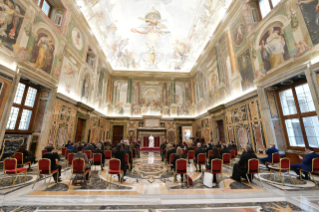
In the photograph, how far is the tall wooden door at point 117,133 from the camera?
60.6ft

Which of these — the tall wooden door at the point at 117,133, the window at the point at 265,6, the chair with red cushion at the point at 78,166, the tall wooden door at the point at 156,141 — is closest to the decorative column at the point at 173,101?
the tall wooden door at the point at 156,141

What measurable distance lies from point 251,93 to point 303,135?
3129 millimetres

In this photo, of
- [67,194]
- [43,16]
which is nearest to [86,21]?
[43,16]

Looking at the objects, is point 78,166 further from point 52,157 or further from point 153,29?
point 153,29

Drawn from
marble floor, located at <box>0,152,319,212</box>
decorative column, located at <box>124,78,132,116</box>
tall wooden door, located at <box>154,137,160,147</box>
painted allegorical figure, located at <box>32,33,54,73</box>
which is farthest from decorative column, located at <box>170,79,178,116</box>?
marble floor, located at <box>0,152,319,212</box>

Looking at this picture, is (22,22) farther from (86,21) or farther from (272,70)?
(272,70)

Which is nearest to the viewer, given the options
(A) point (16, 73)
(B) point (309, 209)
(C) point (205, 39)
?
(B) point (309, 209)

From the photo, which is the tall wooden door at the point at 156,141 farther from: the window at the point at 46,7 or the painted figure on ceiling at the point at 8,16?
the painted figure on ceiling at the point at 8,16

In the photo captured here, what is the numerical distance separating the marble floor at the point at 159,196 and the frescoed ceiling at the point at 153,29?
38.6ft

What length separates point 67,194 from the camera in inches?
151

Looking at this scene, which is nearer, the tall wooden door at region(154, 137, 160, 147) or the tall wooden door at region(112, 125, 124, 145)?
the tall wooden door at region(112, 125, 124, 145)

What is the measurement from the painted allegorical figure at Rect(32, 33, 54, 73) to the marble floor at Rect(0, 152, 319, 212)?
5.68 meters

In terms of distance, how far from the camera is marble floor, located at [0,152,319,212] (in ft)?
10.6

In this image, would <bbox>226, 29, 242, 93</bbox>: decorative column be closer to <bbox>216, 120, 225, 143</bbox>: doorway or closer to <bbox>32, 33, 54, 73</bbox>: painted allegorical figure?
<bbox>216, 120, 225, 143</bbox>: doorway
